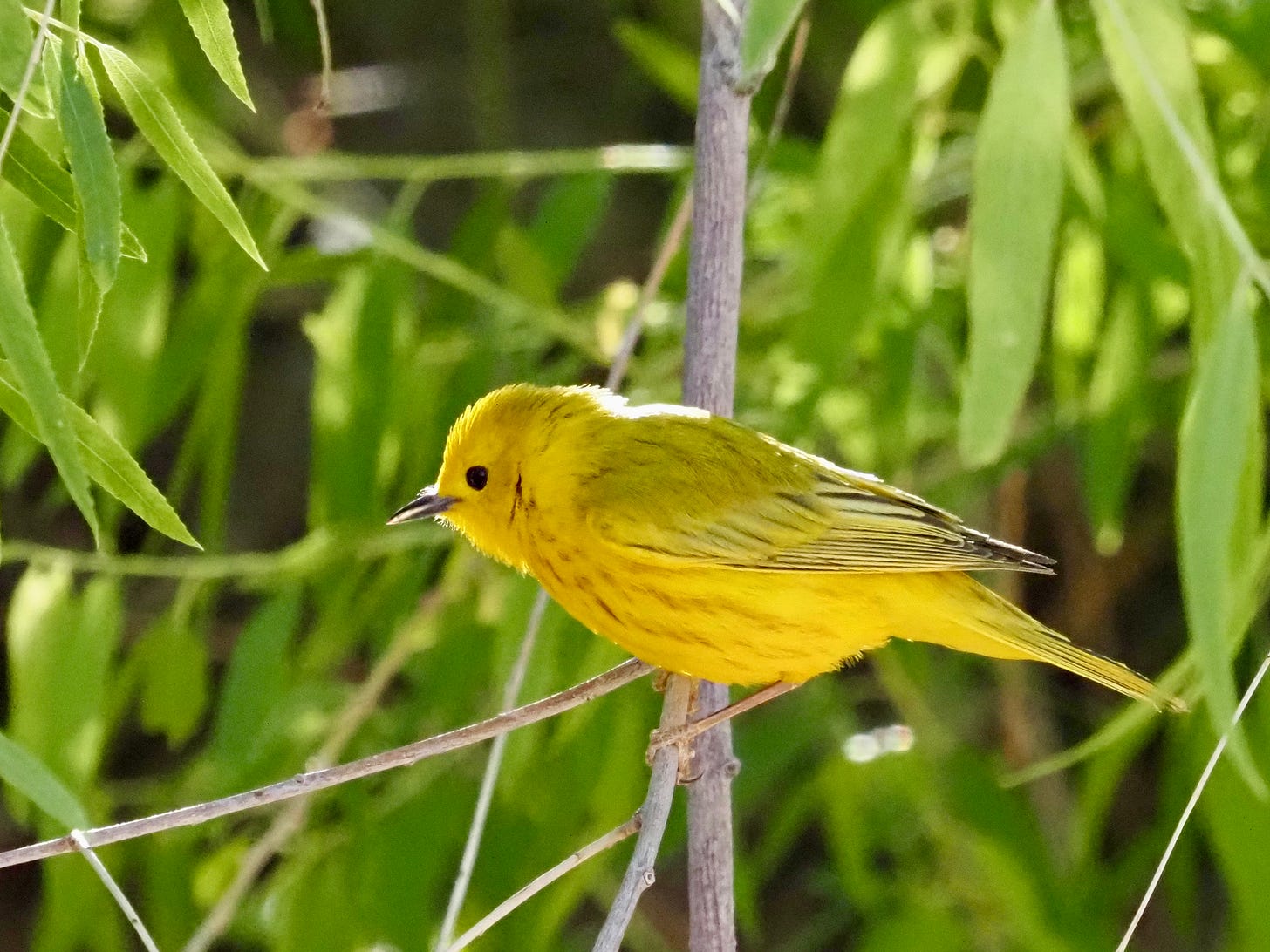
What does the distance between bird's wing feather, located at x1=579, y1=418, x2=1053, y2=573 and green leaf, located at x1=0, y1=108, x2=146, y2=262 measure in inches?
42.7

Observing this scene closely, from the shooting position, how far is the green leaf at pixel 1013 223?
1.98 metres

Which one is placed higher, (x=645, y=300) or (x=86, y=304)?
(x=645, y=300)

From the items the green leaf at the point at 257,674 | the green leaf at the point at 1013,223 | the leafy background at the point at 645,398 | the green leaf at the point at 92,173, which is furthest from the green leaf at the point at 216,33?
the green leaf at the point at 257,674

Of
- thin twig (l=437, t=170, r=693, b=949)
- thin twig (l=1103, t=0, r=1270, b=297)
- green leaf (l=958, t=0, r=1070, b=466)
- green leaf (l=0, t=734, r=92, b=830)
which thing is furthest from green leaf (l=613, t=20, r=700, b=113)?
green leaf (l=0, t=734, r=92, b=830)

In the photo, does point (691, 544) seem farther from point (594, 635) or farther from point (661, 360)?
point (661, 360)

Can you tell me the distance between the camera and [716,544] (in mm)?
2777

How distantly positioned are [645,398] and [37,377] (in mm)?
1993

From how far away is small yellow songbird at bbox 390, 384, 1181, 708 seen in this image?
2.70 m

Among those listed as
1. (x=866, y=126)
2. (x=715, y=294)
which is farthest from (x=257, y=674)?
(x=866, y=126)

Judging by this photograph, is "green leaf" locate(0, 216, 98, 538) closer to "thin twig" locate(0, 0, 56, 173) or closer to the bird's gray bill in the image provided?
"thin twig" locate(0, 0, 56, 173)

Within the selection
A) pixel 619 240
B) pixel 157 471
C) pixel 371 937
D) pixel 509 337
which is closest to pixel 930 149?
pixel 509 337

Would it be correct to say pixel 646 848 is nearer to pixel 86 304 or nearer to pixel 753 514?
pixel 753 514

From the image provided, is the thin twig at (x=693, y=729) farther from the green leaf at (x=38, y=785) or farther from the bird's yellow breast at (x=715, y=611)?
the green leaf at (x=38, y=785)

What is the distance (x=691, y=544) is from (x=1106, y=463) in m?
1.00
